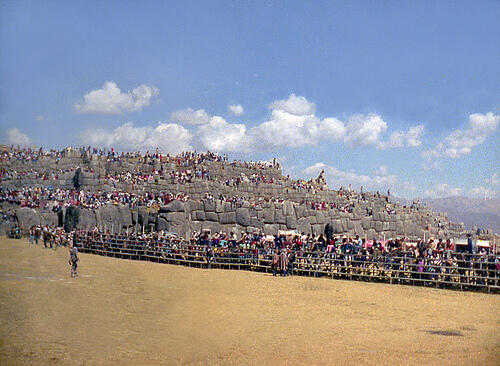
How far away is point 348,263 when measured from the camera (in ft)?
67.1

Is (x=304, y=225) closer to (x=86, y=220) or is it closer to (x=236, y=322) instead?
(x=86, y=220)

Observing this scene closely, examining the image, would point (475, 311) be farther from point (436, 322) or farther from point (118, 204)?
point (118, 204)

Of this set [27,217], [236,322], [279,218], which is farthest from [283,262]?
[27,217]

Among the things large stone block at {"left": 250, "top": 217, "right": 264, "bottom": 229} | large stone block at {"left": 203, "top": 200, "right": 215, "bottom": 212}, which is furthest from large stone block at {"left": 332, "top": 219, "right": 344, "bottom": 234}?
large stone block at {"left": 203, "top": 200, "right": 215, "bottom": 212}

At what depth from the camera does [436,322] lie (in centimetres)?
1178

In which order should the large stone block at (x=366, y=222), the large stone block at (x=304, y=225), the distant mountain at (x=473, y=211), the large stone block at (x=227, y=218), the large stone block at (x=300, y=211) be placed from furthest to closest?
the distant mountain at (x=473, y=211), the large stone block at (x=366, y=222), the large stone block at (x=300, y=211), the large stone block at (x=304, y=225), the large stone block at (x=227, y=218)

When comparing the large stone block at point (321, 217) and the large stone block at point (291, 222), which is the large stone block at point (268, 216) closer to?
the large stone block at point (291, 222)

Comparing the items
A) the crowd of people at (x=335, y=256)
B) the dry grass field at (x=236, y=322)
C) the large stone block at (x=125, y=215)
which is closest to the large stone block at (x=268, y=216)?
the crowd of people at (x=335, y=256)

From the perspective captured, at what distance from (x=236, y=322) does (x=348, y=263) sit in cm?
954

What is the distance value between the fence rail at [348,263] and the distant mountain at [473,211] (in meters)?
79.2

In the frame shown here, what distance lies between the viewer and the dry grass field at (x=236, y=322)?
8914 mm

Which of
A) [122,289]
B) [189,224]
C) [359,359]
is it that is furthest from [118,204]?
[359,359]

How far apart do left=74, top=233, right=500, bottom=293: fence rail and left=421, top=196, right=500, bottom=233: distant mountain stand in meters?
79.2

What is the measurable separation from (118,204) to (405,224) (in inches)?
1056
